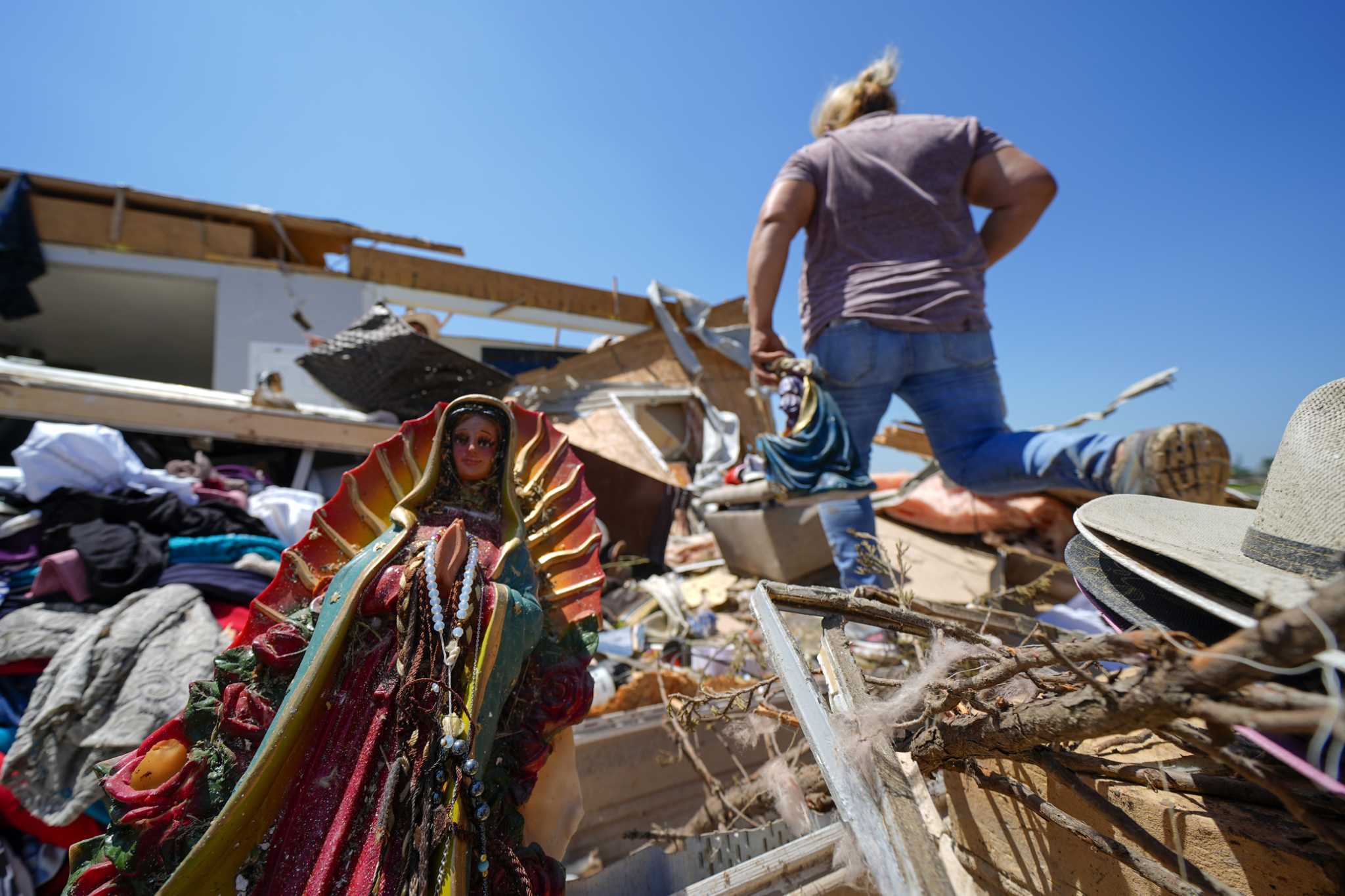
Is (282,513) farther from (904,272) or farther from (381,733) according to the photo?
(904,272)

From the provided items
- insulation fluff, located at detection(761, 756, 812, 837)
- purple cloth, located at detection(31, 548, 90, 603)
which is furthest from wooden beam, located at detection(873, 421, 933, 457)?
purple cloth, located at detection(31, 548, 90, 603)

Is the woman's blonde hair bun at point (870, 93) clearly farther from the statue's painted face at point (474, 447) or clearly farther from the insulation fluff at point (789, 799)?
the insulation fluff at point (789, 799)

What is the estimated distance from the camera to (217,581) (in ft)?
7.75

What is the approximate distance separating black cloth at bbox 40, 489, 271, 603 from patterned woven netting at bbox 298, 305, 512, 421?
168 cm

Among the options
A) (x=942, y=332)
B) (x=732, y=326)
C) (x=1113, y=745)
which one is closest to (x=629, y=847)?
(x=1113, y=745)

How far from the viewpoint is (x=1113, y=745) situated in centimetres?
108

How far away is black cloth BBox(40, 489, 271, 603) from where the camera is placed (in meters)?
2.27

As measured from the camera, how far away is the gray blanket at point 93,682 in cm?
170

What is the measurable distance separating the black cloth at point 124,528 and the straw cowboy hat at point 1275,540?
10.4 ft

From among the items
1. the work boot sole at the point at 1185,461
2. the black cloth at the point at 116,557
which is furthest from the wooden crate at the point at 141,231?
the work boot sole at the point at 1185,461

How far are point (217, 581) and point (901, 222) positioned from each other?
3233 millimetres

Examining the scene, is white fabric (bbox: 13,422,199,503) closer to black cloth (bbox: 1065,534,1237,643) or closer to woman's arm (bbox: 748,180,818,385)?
woman's arm (bbox: 748,180,818,385)

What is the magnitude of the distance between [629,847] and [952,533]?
10.6 feet

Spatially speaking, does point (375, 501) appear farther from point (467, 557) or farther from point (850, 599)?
point (850, 599)
